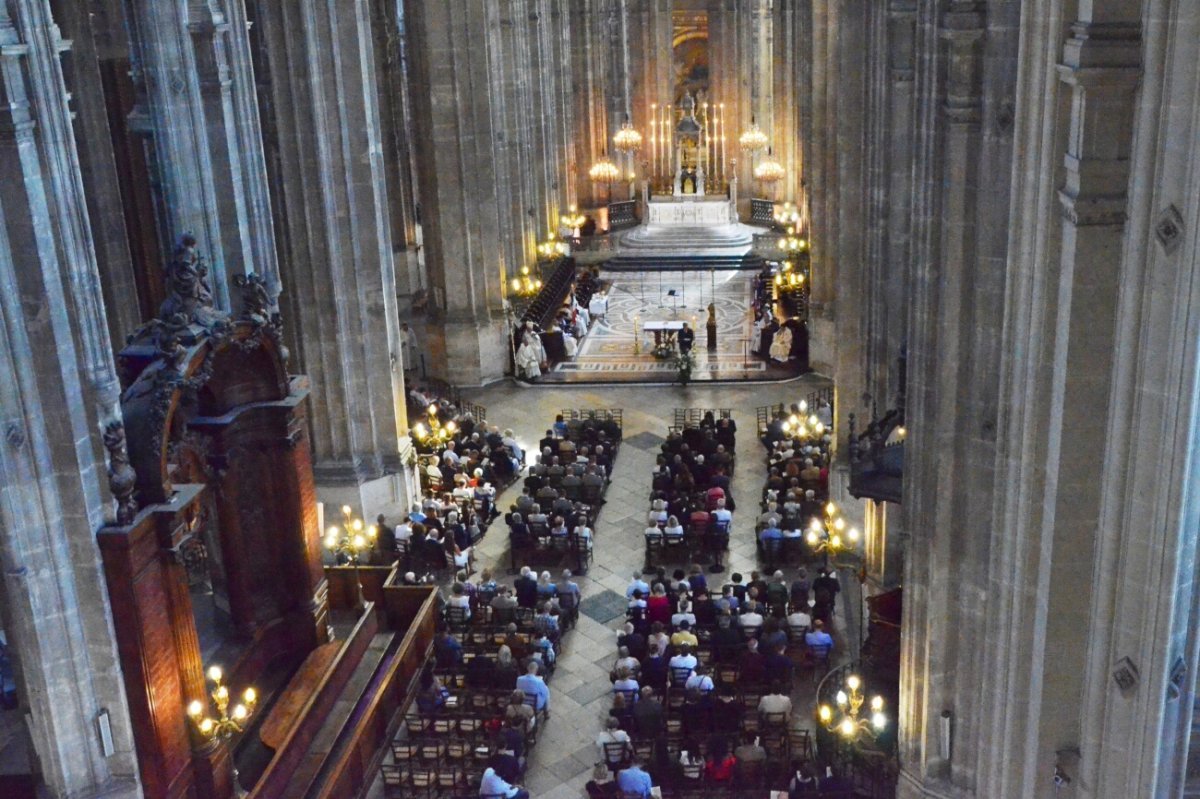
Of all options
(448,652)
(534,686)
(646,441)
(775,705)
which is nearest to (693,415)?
(646,441)

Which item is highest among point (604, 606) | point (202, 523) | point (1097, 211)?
point (1097, 211)

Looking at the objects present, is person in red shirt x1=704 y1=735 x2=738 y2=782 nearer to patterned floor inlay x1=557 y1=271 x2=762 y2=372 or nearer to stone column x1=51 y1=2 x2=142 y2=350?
stone column x1=51 y1=2 x2=142 y2=350

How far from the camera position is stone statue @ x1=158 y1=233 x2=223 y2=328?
17.1 meters

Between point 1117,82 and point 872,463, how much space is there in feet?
29.1

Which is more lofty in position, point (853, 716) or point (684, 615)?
point (853, 716)

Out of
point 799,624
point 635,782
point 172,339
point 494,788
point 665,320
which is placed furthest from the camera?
point 665,320

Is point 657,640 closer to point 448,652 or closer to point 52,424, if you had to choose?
point 448,652

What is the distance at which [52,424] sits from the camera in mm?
14234

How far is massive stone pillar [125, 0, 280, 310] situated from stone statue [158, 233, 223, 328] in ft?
6.73

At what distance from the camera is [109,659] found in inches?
590

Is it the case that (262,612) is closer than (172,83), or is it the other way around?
(172,83)

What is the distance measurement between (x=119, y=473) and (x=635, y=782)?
761 cm

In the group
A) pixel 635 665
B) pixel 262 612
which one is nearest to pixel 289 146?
pixel 262 612

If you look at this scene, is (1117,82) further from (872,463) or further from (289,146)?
(289,146)
